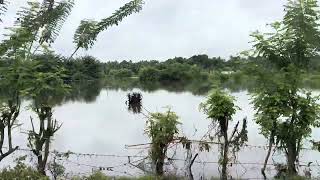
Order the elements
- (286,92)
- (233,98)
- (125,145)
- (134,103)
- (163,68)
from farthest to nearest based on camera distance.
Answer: (163,68)
(134,103)
(125,145)
(233,98)
(286,92)

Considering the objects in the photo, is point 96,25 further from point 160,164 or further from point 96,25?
point 160,164

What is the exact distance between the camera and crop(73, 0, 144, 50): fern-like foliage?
1.57 meters

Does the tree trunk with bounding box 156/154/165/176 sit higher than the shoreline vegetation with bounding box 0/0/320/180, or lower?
lower

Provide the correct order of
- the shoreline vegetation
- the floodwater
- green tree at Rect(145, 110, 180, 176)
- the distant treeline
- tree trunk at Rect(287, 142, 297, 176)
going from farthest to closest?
the floodwater → green tree at Rect(145, 110, 180, 176) → tree trunk at Rect(287, 142, 297, 176) → the shoreline vegetation → the distant treeline

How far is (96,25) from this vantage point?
5.66ft

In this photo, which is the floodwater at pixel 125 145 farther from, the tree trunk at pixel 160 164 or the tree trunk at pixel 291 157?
the tree trunk at pixel 291 157

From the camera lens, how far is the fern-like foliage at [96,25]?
61.9 inches

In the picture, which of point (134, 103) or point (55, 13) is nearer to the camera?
point (55, 13)

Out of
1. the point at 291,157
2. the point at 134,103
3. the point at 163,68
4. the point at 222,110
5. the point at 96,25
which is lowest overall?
the point at 134,103

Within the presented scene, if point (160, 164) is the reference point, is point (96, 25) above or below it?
above

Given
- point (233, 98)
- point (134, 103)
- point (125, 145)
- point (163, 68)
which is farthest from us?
point (163, 68)

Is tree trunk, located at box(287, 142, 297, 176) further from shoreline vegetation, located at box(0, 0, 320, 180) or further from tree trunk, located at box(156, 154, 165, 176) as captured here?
tree trunk, located at box(156, 154, 165, 176)

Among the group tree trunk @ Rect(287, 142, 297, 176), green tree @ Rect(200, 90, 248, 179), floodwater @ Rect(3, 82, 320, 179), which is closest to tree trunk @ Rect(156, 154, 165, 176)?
floodwater @ Rect(3, 82, 320, 179)

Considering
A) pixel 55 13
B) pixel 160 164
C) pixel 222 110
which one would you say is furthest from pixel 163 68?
pixel 55 13
